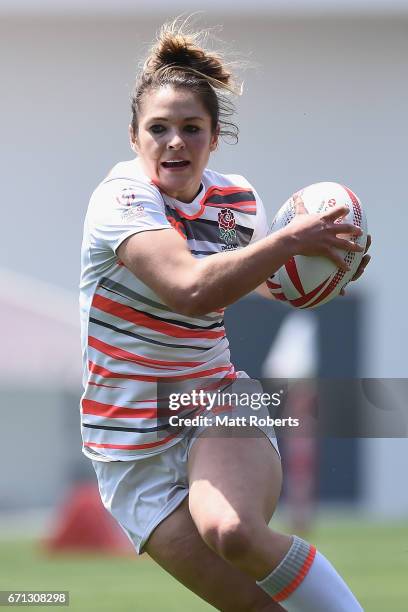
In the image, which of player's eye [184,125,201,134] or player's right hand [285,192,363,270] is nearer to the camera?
player's right hand [285,192,363,270]

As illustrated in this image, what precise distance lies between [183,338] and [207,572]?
2.15 ft

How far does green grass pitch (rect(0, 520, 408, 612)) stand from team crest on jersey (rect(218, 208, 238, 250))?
102 inches

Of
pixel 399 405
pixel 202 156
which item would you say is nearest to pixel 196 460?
pixel 202 156

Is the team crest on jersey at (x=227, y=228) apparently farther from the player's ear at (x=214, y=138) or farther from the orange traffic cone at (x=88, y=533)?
the orange traffic cone at (x=88, y=533)

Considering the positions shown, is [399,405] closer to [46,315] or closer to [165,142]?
[165,142]

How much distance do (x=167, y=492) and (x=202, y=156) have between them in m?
0.96

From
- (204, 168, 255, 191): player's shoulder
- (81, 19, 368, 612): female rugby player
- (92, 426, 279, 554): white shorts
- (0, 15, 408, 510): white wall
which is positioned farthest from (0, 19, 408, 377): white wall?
(92, 426, 279, 554): white shorts

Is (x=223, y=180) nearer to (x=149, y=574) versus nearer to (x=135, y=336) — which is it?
(x=135, y=336)

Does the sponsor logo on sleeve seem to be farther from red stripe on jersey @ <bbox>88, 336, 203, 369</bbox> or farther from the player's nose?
red stripe on jersey @ <bbox>88, 336, 203, 369</bbox>

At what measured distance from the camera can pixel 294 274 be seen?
3.43m

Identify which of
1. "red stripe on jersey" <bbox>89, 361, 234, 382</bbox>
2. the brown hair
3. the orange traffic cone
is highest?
the brown hair

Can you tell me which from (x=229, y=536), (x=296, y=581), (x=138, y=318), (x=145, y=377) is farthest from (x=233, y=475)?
(x=138, y=318)

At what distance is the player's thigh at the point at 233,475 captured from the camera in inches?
122

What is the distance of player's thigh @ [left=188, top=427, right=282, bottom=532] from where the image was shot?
310 centimetres
